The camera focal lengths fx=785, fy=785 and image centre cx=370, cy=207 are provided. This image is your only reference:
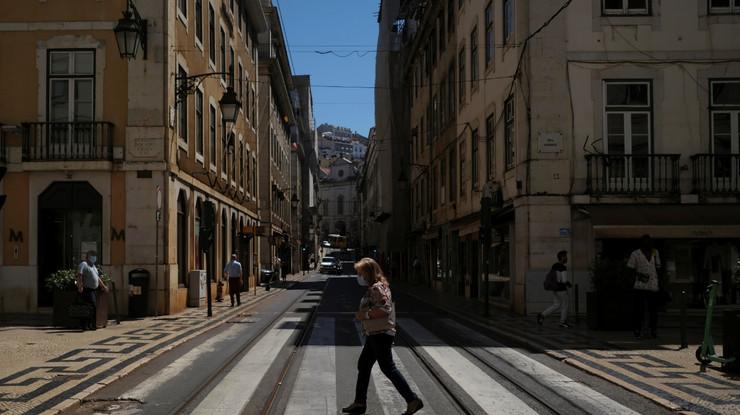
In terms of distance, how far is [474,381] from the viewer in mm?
9484

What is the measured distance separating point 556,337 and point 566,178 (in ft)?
19.8

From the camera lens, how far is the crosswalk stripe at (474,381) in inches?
310

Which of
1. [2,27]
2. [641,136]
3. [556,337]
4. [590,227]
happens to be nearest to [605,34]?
[641,136]

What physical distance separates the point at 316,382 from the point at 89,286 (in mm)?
8033

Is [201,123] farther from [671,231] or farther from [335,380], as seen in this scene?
[335,380]

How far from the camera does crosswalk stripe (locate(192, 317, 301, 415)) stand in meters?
7.89

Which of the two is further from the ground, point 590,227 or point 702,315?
point 590,227

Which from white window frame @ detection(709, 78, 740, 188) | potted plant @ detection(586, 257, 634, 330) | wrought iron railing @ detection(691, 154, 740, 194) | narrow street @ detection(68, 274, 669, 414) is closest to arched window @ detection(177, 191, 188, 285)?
narrow street @ detection(68, 274, 669, 414)

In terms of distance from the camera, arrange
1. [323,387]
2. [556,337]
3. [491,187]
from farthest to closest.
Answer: [491,187]
[556,337]
[323,387]

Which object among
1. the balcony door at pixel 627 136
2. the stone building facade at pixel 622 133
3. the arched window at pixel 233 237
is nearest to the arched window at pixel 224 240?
the arched window at pixel 233 237

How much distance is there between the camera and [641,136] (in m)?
19.6

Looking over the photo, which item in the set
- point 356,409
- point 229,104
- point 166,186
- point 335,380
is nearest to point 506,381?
point 335,380

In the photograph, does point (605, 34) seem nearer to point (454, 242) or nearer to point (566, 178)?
point (566, 178)

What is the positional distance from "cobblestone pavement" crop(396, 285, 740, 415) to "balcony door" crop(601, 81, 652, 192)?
429 cm
